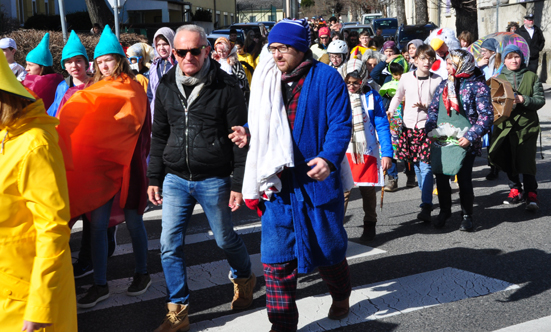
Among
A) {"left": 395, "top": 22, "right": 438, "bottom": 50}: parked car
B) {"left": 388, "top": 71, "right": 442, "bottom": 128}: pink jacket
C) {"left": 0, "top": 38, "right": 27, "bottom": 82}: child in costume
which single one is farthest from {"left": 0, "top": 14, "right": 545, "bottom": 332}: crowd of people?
{"left": 395, "top": 22, "right": 438, "bottom": 50}: parked car

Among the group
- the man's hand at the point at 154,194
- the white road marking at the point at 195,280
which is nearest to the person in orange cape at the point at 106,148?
the white road marking at the point at 195,280

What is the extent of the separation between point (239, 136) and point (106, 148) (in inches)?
42.0

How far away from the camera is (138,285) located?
15.6 ft

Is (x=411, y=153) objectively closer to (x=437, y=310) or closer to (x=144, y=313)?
(x=437, y=310)

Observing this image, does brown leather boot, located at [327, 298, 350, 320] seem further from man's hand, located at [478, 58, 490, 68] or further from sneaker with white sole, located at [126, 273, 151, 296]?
man's hand, located at [478, 58, 490, 68]

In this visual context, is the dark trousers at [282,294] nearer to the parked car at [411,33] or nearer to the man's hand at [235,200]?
the man's hand at [235,200]

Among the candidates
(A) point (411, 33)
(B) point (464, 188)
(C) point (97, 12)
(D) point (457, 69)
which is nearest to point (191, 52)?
(D) point (457, 69)

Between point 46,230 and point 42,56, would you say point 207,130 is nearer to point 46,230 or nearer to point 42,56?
point 46,230

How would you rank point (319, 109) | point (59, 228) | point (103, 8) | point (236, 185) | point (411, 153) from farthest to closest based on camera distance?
point (103, 8)
point (411, 153)
point (236, 185)
point (319, 109)
point (59, 228)

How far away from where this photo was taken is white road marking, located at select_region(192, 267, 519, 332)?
4.13 m

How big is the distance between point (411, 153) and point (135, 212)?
11.6 feet

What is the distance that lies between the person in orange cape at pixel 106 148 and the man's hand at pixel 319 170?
5.02ft

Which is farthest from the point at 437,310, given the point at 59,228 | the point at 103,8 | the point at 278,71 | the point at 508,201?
the point at 103,8

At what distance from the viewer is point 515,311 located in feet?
13.9
